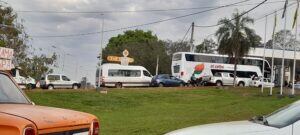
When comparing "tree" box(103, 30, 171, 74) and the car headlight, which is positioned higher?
"tree" box(103, 30, 171, 74)

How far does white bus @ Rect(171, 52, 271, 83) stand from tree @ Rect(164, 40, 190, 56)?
Answer: 2630 cm

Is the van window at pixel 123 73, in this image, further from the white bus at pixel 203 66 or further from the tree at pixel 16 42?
the tree at pixel 16 42

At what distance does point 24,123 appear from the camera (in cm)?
514

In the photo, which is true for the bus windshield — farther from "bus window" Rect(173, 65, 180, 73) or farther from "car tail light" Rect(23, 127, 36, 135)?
"car tail light" Rect(23, 127, 36, 135)

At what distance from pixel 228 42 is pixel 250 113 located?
27.8 m

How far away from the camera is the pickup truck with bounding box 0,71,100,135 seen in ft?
16.8

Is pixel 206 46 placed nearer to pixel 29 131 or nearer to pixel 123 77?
pixel 123 77

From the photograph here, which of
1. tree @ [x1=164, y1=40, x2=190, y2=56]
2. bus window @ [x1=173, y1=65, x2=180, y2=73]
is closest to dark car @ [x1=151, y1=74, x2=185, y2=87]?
bus window @ [x1=173, y1=65, x2=180, y2=73]

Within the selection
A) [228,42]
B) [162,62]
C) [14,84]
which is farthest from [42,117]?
[162,62]

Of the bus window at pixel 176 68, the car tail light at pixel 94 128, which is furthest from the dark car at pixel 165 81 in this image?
the car tail light at pixel 94 128

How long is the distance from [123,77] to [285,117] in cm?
4807

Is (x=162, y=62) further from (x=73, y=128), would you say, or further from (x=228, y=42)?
(x=73, y=128)

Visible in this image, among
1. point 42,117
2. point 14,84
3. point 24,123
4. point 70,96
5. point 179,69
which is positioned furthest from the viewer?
point 179,69

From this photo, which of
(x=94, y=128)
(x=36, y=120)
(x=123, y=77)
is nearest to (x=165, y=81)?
(x=123, y=77)
